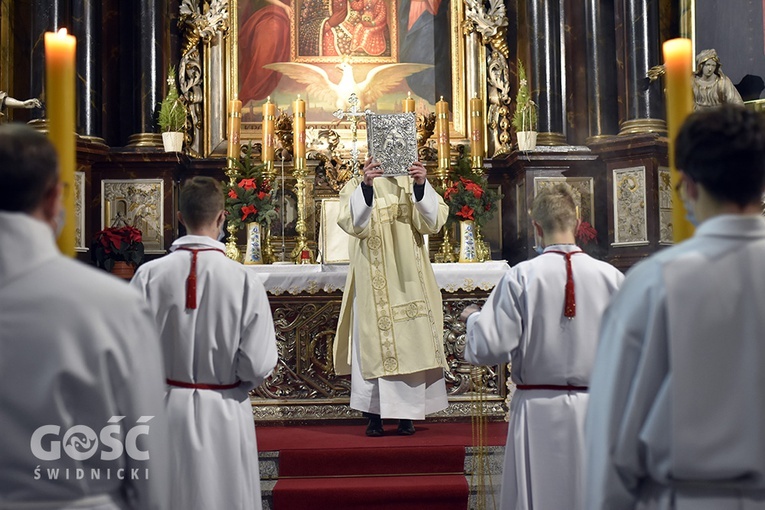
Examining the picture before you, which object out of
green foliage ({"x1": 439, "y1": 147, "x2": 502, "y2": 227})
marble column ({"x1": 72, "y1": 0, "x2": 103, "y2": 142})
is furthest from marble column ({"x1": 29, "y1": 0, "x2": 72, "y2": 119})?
green foliage ({"x1": 439, "y1": 147, "x2": 502, "y2": 227})

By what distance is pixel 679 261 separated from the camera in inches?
82.0

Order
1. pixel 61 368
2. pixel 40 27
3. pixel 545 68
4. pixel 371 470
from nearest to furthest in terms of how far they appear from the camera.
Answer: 1. pixel 61 368
2. pixel 371 470
3. pixel 40 27
4. pixel 545 68

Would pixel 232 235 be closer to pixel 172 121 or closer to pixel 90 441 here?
pixel 172 121

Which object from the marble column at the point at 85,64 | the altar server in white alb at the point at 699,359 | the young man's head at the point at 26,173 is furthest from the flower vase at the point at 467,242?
the young man's head at the point at 26,173

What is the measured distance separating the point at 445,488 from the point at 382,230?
1.93m

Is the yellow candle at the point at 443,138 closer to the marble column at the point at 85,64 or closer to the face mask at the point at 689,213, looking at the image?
the marble column at the point at 85,64

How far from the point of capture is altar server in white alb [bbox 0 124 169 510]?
1.87 metres

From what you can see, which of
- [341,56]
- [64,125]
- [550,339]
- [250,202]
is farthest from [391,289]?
[64,125]

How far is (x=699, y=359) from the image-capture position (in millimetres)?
2049

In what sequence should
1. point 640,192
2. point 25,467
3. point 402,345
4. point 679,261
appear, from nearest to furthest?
point 25,467
point 679,261
point 402,345
point 640,192

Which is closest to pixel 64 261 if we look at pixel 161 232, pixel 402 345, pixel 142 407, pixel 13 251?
pixel 13 251

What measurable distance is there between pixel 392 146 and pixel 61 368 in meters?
4.59

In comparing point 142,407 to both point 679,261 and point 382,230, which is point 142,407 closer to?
point 679,261

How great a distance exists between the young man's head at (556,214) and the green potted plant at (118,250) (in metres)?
4.87
